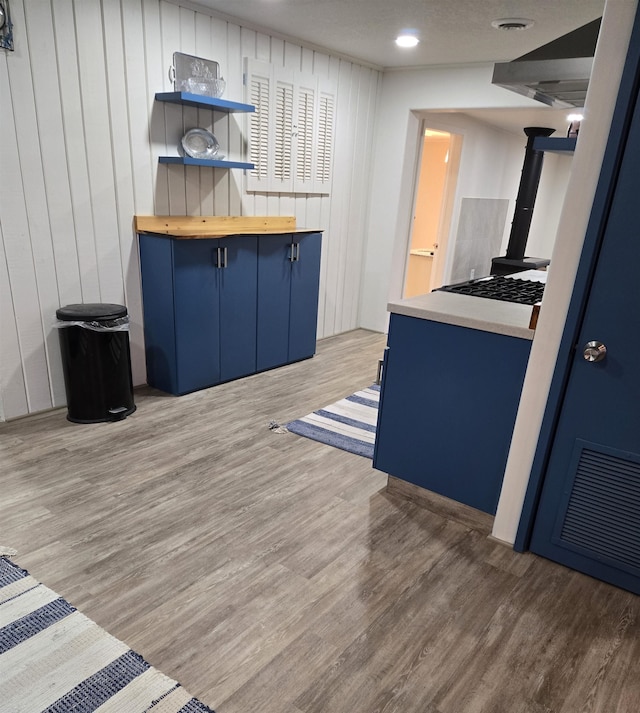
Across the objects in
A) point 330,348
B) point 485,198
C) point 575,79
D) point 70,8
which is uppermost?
point 70,8

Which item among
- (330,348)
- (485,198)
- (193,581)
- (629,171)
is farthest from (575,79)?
(485,198)

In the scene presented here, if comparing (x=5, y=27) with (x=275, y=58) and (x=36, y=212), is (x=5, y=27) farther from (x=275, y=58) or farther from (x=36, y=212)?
(x=275, y=58)

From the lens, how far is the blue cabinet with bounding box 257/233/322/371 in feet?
13.0

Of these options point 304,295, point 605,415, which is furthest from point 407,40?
point 605,415

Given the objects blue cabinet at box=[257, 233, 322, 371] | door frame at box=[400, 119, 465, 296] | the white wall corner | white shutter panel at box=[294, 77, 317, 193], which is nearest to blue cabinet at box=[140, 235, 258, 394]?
blue cabinet at box=[257, 233, 322, 371]

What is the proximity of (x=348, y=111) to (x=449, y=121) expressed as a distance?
126cm

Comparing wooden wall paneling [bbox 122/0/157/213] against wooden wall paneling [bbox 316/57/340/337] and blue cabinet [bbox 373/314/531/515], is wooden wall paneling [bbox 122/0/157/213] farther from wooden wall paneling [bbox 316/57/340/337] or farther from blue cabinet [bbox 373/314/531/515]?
blue cabinet [bbox 373/314/531/515]

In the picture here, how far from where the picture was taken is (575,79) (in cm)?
214

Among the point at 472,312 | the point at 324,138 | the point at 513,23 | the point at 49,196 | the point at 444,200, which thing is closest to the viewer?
the point at 472,312

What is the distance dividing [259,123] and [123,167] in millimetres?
1192

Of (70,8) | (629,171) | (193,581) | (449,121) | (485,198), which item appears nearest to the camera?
(629,171)

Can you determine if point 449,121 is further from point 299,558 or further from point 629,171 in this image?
point 299,558

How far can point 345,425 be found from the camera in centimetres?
333

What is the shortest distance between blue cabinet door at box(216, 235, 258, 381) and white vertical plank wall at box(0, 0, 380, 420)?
1.44ft
